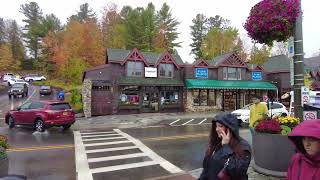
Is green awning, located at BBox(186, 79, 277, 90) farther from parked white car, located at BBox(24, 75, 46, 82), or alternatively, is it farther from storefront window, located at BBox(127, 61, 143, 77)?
parked white car, located at BBox(24, 75, 46, 82)

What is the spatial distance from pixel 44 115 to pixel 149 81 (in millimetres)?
16181

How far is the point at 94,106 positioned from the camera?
31.2m

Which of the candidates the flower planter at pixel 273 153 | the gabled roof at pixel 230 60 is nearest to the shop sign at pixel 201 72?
the gabled roof at pixel 230 60

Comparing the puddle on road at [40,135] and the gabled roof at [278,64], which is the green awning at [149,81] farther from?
the puddle on road at [40,135]

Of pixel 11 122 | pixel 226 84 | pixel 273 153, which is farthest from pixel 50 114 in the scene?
pixel 226 84

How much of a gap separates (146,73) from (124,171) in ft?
82.2

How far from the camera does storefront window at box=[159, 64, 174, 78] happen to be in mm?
35281

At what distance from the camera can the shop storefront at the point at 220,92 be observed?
35938mm

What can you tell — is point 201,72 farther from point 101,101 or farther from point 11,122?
point 11,122

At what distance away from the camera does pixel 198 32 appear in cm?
7575

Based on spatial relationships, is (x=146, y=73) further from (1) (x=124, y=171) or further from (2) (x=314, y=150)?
(2) (x=314, y=150)

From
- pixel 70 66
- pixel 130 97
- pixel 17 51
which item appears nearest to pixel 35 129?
pixel 130 97

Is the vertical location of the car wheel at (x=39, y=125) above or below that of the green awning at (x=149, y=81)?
below

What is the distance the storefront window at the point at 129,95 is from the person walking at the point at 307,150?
30.4m
